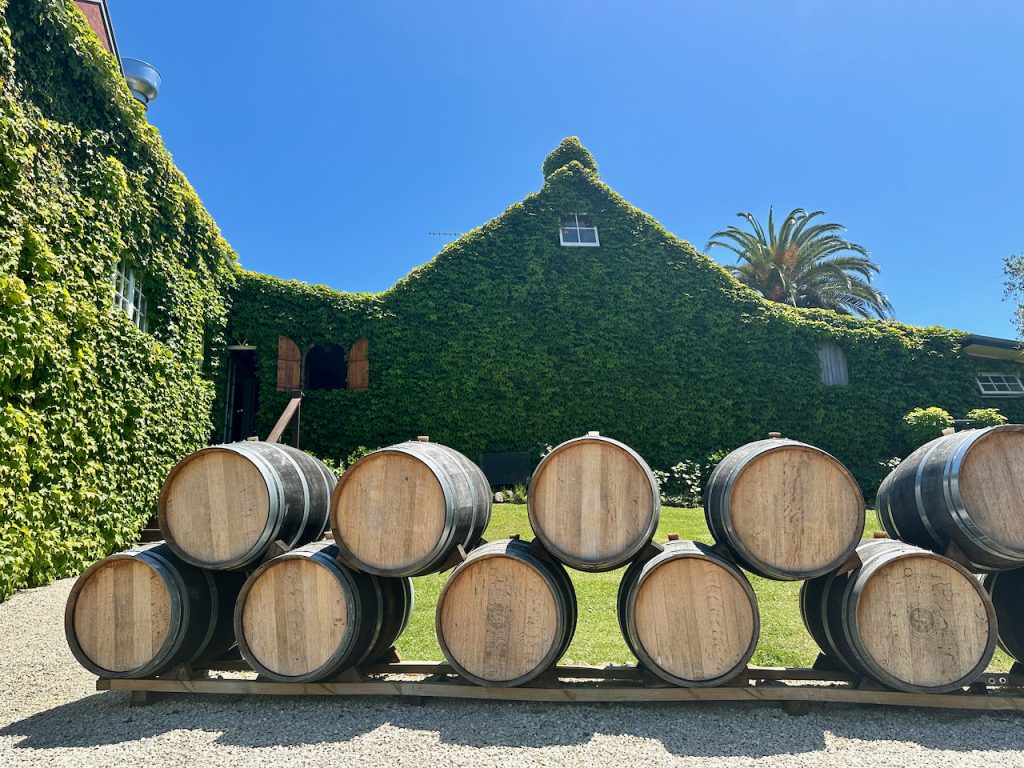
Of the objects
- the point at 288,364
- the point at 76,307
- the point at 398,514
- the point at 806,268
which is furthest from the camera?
the point at 806,268

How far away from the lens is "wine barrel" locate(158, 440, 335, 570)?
3283 millimetres

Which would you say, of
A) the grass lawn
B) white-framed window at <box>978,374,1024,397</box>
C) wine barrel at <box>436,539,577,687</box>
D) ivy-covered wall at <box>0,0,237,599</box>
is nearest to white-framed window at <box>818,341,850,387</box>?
white-framed window at <box>978,374,1024,397</box>

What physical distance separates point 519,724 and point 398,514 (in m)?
1.31

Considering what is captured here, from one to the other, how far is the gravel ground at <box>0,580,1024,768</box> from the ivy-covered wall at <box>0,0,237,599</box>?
10.2 feet

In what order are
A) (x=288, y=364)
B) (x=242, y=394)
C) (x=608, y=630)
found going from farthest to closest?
(x=242, y=394) < (x=288, y=364) < (x=608, y=630)

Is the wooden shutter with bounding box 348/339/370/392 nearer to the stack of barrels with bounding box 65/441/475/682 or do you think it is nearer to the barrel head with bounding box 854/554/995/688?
the stack of barrels with bounding box 65/441/475/682

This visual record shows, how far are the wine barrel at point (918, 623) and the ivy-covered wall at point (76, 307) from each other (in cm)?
706

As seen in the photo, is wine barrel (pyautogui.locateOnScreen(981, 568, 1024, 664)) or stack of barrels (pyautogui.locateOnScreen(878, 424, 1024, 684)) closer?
stack of barrels (pyautogui.locateOnScreen(878, 424, 1024, 684))

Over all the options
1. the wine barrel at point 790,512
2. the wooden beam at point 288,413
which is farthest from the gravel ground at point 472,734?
the wooden beam at point 288,413

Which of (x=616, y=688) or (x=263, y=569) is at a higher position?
(x=263, y=569)

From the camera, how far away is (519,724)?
2.93 metres

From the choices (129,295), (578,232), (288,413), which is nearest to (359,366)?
(288,413)

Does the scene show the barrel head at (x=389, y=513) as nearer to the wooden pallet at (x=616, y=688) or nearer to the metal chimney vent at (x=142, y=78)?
the wooden pallet at (x=616, y=688)

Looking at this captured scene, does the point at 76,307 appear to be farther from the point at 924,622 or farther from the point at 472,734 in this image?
the point at 924,622
